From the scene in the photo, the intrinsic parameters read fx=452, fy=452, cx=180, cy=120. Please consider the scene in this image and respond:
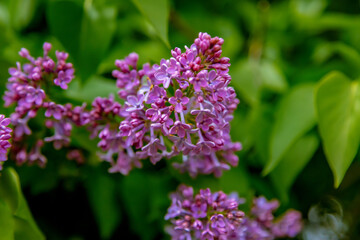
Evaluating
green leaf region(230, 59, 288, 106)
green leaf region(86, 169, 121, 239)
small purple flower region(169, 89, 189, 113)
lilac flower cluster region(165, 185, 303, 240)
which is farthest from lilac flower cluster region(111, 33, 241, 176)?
green leaf region(230, 59, 288, 106)

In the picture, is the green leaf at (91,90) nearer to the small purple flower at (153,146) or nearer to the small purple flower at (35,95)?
the small purple flower at (35,95)

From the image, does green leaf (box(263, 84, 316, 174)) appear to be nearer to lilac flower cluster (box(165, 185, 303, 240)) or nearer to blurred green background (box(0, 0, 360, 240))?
blurred green background (box(0, 0, 360, 240))

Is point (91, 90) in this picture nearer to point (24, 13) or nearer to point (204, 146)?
point (204, 146)

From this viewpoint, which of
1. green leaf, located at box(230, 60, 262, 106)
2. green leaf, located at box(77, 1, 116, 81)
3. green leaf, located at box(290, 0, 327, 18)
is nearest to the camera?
green leaf, located at box(77, 1, 116, 81)

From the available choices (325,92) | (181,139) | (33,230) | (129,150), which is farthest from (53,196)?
(325,92)

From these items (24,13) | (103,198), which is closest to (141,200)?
(103,198)

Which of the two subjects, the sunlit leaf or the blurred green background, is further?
the blurred green background
